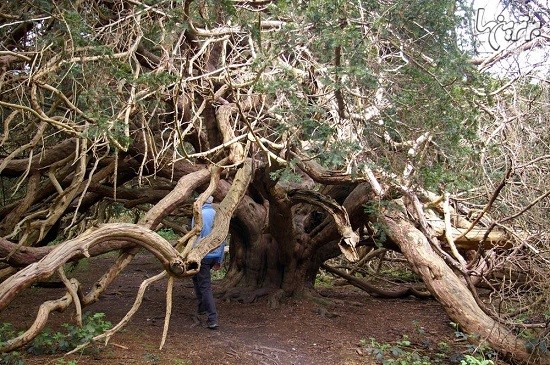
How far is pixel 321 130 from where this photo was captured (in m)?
4.75

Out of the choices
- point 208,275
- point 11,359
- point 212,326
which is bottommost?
point 212,326

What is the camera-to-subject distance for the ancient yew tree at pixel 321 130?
4652mm

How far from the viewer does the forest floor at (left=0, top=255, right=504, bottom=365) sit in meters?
5.99

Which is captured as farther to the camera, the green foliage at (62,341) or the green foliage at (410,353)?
the green foliage at (410,353)

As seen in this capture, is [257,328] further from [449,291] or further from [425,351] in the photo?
[449,291]

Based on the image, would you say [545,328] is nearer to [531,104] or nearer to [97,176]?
[531,104]

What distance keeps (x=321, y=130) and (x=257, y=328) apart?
3405 millimetres

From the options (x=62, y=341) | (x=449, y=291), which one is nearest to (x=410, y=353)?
(x=449, y=291)

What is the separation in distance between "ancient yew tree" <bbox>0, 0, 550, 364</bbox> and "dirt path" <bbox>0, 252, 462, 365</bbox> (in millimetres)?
881

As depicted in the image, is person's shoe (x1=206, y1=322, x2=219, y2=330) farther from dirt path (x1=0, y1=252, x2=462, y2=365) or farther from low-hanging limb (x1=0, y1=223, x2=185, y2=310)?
low-hanging limb (x1=0, y1=223, x2=185, y2=310)

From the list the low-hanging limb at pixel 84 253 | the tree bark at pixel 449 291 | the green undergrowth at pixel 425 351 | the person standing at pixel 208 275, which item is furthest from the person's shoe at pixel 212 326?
the tree bark at pixel 449 291

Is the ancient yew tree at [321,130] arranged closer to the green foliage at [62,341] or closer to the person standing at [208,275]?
the green foliage at [62,341]

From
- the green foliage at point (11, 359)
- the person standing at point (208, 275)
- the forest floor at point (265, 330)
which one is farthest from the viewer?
the person standing at point (208, 275)

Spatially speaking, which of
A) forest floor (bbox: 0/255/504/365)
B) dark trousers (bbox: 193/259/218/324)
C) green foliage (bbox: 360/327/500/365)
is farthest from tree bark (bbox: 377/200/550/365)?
dark trousers (bbox: 193/259/218/324)
